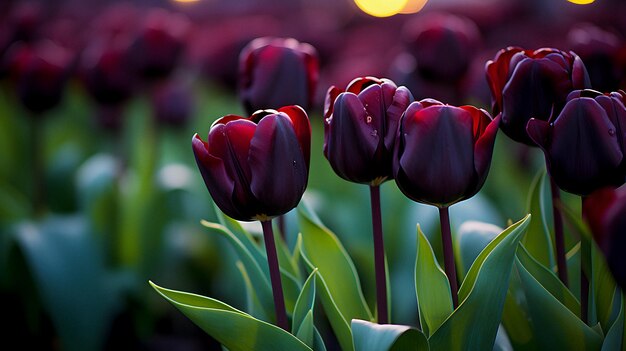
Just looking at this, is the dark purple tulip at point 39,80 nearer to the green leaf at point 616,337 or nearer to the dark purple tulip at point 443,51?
the dark purple tulip at point 443,51

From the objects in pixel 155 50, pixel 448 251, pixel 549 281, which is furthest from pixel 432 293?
pixel 155 50

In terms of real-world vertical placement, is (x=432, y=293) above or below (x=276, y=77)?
below

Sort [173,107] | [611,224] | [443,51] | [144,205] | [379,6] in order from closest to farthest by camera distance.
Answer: [611,224]
[443,51]
[144,205]
[173,107]
[379,6]

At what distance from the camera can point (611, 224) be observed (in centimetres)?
57

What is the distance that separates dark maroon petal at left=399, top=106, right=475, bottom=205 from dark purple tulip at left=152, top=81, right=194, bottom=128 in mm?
1896

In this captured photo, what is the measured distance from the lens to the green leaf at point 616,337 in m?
0.69

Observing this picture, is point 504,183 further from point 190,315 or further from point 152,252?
point 190,315

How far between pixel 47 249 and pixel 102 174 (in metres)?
0.27

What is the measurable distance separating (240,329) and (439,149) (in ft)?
0.94

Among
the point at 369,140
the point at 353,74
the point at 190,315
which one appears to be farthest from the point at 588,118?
the point at 353,74

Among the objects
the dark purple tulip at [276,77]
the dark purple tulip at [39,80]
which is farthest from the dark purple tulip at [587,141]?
the dark purple tulip at [39,80]

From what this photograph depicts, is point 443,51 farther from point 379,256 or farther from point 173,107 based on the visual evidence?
point 173,107

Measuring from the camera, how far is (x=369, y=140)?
70 cm

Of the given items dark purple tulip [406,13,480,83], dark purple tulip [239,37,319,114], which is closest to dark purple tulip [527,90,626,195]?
dark purple tulip [239,37,319,114]
